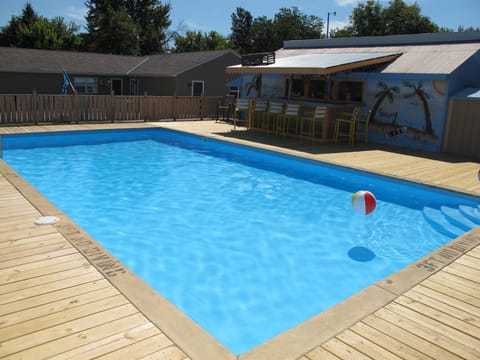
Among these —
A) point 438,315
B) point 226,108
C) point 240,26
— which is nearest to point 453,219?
point 438,315

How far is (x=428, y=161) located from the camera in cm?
1016

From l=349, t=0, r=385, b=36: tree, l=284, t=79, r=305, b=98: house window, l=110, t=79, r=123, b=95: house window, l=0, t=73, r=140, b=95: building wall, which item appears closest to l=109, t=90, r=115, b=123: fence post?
l=284, t=79, r=305, b=98: house window

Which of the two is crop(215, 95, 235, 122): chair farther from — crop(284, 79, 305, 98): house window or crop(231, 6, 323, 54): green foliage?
crop(231, 6, 323, 54): green foliage

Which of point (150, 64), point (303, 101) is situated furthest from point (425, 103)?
point (150, 64)

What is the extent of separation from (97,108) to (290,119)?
23.0 feet

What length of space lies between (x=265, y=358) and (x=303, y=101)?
11.9m

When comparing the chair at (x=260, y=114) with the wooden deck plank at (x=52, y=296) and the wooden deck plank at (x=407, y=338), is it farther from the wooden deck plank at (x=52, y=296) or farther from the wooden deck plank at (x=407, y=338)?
the wooden deck plank at (x=407, y=338)

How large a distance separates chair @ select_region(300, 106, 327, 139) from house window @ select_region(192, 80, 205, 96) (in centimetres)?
1303

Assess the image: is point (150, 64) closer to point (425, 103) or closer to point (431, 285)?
point (425, 103)

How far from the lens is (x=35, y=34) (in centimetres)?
3566

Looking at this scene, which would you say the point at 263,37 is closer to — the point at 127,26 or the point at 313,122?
the point at 127,26

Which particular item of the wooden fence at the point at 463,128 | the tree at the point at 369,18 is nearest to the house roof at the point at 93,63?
the wooden fence at the point at 463,128

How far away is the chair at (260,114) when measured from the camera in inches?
551

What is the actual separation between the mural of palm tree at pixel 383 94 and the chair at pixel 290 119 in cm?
235
